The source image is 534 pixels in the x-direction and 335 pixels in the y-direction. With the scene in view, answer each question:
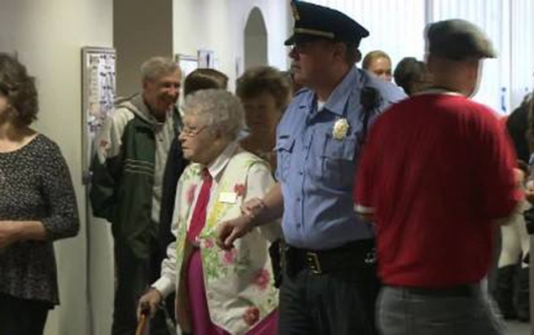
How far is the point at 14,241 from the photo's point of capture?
3.77 metres

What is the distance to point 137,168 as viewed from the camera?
18.2 ft

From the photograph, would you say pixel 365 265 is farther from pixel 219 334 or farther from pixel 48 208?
pixel 48 208

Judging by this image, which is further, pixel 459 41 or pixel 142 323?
pixel 142 323

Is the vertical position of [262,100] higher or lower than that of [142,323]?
higher

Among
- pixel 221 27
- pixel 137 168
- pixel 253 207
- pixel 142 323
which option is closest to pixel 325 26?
pixel 253 207

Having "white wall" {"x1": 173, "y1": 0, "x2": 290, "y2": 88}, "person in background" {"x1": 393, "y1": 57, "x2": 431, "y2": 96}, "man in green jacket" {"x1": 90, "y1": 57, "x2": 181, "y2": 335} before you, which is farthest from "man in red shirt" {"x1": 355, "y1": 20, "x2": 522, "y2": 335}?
"white wall" {"x1": 173, "y1": 0, "x2": 290, "y2": 88}

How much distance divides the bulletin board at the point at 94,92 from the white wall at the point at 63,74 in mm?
45

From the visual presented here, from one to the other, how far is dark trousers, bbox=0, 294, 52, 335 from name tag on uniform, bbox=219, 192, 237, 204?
0.81 meters

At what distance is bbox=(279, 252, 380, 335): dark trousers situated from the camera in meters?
3.12

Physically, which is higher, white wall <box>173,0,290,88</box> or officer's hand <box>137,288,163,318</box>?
white wall <box>173,0,290,88</box>

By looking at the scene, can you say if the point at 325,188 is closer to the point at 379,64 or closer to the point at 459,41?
the point at 459,41

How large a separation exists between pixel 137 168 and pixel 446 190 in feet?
9.71

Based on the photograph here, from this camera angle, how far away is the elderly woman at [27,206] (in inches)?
150

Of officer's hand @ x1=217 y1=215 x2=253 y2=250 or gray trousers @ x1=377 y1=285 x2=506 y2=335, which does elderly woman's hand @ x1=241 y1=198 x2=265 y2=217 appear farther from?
gray trousers @ x1=377 y1=285 x2=506 y2=335
